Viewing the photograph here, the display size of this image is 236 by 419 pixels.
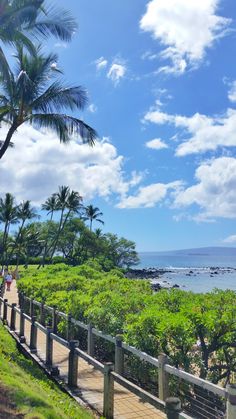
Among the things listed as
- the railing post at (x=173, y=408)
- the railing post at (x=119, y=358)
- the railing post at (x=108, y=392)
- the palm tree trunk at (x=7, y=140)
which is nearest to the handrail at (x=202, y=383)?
the railing post at (x=173, y=408)

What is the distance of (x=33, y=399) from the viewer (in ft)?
18.4

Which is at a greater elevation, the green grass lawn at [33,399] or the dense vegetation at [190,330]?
the dense vegetation at [190,330]

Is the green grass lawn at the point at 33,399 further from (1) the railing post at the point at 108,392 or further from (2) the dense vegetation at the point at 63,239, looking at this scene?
(2) the dense vegetation at the point at 63,239

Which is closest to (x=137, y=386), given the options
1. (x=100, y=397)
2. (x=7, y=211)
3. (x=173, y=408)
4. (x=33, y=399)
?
(x=100, y=397)

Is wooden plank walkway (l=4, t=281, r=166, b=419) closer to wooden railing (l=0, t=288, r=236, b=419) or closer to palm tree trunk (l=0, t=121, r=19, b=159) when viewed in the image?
wooden railing (l=0, t=288, r=236, b=419)

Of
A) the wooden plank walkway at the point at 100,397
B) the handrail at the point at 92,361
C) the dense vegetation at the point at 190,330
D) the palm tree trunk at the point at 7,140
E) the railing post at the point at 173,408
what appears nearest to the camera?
the railing post at the point at 173,408

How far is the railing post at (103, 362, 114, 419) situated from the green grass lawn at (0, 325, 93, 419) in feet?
0.85

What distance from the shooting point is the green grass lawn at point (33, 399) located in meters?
5.21

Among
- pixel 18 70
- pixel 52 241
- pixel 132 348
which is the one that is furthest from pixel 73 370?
pixel 52 241

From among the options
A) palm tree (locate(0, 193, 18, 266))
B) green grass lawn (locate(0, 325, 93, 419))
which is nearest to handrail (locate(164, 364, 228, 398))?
green grass lawn (locate(0, 325, 93, 419))

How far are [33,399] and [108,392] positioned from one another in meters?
1.17

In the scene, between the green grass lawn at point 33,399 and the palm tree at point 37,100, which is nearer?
the green grass lawn at point 33,399

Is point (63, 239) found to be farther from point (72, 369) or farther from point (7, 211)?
point (72, 369)

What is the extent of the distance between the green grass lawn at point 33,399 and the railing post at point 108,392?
0.85 ft
